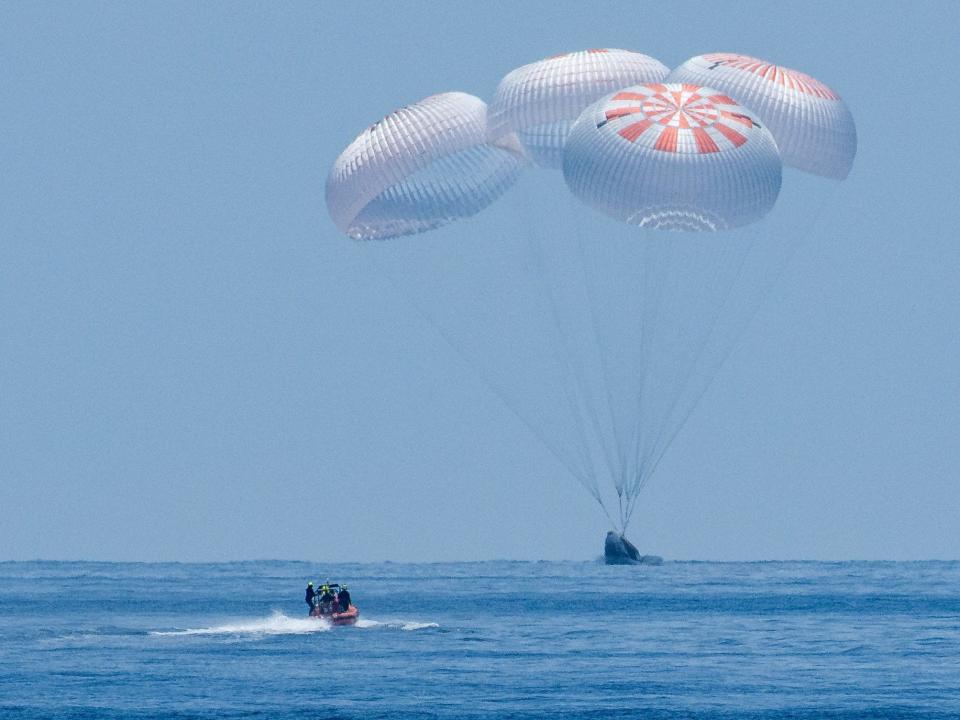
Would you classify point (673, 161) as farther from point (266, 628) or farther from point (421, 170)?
point (266, 628)

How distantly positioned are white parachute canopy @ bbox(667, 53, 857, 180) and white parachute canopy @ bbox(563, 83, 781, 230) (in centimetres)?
179

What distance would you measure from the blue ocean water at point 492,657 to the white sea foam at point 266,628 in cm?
13

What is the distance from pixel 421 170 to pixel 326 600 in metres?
13.6

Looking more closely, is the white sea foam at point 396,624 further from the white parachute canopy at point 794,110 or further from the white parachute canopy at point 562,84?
the white parachute canopy at point 794,110

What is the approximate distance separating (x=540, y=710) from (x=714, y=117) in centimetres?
1194

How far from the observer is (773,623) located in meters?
54.9

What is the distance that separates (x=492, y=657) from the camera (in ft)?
146

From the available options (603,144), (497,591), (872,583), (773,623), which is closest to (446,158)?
(603,144)

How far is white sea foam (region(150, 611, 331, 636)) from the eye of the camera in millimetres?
50719

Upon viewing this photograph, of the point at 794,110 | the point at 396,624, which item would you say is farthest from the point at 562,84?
the point at 396,624

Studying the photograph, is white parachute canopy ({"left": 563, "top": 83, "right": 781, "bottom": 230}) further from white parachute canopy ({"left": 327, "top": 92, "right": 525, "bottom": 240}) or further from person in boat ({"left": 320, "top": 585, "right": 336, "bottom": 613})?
person in boat ({"left": 320, "top": 585, "right": 336, "bottom": 613})

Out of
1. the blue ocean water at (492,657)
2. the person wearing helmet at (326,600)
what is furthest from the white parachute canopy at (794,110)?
the person wearing helmet at (326,600)

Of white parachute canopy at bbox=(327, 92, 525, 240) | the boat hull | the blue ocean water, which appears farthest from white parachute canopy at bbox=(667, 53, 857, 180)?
the boat hull

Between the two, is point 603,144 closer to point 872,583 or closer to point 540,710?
point 540,710
